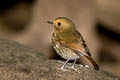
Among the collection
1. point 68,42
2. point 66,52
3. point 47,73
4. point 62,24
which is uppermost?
point 62,24

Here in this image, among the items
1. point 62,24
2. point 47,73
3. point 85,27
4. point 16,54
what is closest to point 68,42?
point 62,24

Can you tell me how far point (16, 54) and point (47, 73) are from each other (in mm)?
1570

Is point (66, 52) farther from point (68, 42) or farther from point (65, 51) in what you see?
point (68, 42)

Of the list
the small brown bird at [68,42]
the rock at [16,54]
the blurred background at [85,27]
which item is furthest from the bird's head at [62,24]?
the blurred background at [85,27]

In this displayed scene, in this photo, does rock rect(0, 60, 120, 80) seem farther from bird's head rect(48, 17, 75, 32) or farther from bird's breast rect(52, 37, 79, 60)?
bird's head rect(48, 17, 75, 32)

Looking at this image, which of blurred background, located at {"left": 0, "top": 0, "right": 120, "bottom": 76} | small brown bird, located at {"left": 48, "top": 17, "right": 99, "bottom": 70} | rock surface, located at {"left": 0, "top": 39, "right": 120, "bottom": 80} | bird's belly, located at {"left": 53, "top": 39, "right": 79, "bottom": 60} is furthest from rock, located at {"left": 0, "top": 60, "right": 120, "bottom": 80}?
blurred background, located at {"left": 0, "top": 0, "right": 120, "bottom": 76}

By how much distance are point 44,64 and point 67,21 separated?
31.4 inches

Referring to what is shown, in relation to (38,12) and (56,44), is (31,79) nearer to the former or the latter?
(56,44)

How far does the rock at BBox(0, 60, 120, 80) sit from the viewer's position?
708 cm

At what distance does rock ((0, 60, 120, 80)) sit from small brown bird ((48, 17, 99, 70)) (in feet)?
0.50

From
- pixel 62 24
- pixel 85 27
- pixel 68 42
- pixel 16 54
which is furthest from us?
pixel 85 27

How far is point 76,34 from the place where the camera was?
7.45 metres

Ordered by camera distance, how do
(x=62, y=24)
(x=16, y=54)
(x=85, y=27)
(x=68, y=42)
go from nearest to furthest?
1. (x=68, y=42)
2. (x=62, y=24)
3. (x=16, y=54)
4. (x=85, y=27)

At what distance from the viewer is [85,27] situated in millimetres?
12445
